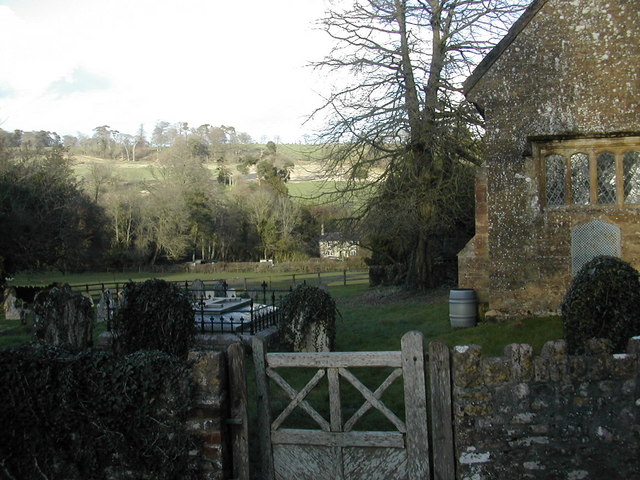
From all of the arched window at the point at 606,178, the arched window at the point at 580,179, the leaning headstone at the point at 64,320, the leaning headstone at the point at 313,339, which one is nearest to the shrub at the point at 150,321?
the leaning headstone at the point at 64,320

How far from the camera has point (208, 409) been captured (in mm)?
5289

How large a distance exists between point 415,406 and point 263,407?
1517 millimetres

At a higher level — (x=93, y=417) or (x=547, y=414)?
(x=93, y=417)

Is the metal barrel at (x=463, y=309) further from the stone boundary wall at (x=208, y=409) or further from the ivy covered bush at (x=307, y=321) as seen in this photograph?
the stone boundary wall at (x=208, y=409)

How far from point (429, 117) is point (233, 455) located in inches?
646

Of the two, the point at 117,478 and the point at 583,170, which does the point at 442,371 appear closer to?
the point at 117,478

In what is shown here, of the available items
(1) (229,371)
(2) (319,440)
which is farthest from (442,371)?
(1) (229,371)

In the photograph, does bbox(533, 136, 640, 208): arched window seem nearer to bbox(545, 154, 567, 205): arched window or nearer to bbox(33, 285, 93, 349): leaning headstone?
bbox(545, 154, 567, 205): arched window

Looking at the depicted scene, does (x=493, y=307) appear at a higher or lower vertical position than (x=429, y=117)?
lower

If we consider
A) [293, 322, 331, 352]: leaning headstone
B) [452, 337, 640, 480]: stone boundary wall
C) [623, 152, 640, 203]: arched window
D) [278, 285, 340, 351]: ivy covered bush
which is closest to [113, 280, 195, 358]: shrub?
[278, 285, 340, 351]: ivy covered bush

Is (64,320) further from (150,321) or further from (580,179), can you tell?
(580,179)

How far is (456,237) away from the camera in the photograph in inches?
1005

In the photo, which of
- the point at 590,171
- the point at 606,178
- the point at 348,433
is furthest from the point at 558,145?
the point at 348,433

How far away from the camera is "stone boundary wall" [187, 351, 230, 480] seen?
5.29 m
